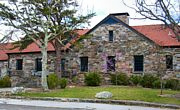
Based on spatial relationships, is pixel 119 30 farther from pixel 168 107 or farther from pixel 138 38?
pixel 168 107

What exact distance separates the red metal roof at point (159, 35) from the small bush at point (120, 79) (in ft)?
13.8

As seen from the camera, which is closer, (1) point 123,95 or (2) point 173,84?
(1) point 123,95

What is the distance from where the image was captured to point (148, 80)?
27.6m

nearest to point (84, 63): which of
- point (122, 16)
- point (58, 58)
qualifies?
point (58, 58)

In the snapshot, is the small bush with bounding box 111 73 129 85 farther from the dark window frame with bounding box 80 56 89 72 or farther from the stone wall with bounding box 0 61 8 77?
the stone wall with bounding box 0 61 8 77

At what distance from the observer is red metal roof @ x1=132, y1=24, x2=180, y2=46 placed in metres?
28.7

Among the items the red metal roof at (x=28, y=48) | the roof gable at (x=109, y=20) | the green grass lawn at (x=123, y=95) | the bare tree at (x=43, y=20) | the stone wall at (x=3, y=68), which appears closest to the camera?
the green grass lawn at (x=123, y=95)

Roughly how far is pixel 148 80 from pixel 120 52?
425 cm

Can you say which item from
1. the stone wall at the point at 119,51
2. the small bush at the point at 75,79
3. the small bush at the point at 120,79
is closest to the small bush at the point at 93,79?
the small bush at the point at 120,79

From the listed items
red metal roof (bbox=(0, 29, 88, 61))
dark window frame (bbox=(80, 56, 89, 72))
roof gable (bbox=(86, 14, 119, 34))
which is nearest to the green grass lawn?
red metal roof (bbox=(0, 29, 88, 61))

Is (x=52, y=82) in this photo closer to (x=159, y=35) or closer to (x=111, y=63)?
(x=111, y=63)

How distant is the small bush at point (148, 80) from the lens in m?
27.4

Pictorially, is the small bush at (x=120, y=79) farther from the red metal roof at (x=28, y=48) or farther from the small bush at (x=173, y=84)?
the red metal roof at (x=28, y=48)

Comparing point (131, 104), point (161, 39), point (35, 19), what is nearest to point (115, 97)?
point (131, 104)
